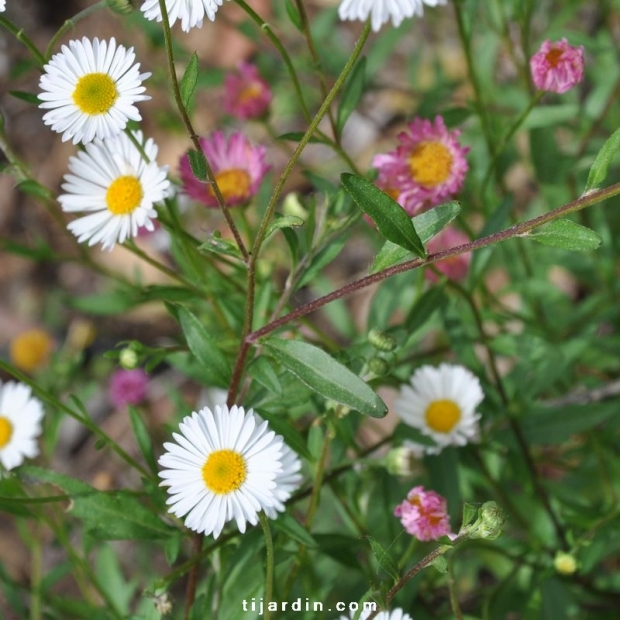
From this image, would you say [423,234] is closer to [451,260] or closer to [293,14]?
[293,14]

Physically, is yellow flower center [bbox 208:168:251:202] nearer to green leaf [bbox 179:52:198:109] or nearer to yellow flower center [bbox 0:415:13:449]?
green leaf [bbox 179:52:198:109]

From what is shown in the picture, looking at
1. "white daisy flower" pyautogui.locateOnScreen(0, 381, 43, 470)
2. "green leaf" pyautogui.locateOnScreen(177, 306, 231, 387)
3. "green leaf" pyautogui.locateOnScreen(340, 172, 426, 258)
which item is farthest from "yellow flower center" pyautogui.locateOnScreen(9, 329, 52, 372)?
"green leaf" pyautogui.locateOnScreen(340, 172, 426, 258)

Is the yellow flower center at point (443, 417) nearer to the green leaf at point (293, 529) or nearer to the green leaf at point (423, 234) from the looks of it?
the green leaf at point (293, 529)

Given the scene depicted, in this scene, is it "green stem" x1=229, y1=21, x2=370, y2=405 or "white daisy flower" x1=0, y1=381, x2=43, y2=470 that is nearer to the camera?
"green stem" x1=229, y1=21, x2=370, y2=405

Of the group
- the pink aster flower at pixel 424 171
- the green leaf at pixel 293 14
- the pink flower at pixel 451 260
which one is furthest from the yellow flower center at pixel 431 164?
the green leaf at pixel 293 14

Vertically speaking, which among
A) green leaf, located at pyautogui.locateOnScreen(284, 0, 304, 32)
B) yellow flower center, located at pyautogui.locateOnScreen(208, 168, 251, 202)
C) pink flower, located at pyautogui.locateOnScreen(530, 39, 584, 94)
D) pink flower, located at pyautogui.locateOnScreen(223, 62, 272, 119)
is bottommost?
green leaf, located at pyautogui.locateOnScreen(284, 0, 304, 32)

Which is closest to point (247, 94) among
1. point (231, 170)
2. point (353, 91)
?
point (231, 170)

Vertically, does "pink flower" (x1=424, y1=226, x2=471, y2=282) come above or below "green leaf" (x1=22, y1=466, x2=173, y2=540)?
above

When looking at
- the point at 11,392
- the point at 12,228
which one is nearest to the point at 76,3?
the point at 12,228
